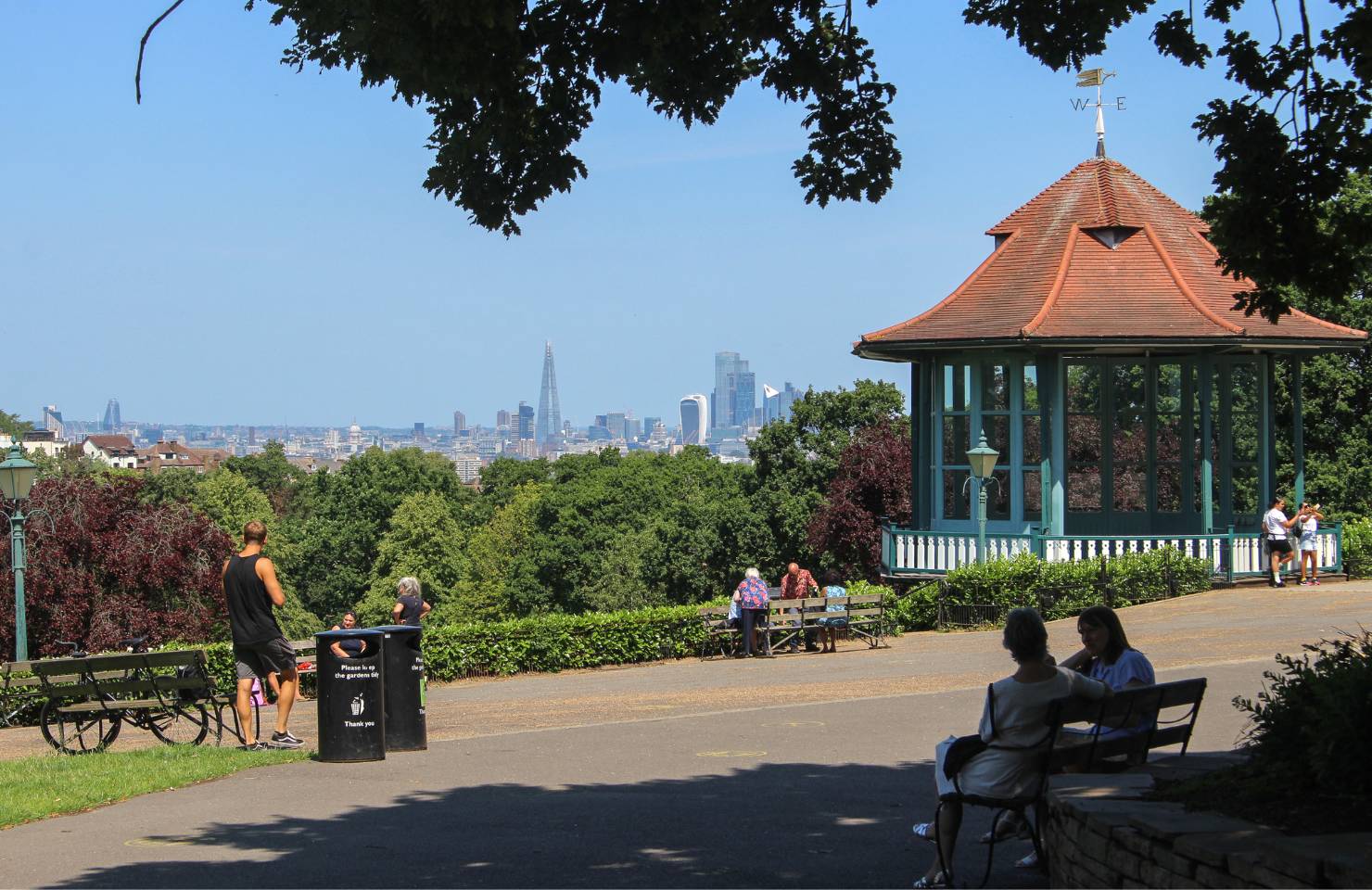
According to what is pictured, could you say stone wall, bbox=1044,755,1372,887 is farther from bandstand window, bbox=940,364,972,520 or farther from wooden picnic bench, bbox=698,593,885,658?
bandstand window, bbox=940,364,972,520

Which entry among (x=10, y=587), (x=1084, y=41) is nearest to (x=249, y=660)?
(x=1084, y=41)

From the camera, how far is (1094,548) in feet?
88.3

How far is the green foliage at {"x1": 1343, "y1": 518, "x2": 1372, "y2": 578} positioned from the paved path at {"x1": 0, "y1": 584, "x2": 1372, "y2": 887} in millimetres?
10993

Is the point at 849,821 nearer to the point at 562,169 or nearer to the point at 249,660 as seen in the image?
the point at 562,169

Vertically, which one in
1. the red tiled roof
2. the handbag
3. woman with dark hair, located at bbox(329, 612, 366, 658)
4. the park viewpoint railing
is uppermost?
the red tiled roof

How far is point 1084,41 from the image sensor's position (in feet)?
33.6

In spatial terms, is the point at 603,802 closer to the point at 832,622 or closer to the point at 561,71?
the point at 561,71

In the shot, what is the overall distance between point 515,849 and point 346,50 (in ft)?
14.6

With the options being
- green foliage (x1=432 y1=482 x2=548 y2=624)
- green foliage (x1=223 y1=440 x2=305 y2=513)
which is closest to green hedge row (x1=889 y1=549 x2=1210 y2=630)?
green foliage (x1=432 y1=482 x2=548 y2=624)

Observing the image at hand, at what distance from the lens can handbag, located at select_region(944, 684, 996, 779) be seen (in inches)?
315

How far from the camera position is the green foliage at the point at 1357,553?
28.4m

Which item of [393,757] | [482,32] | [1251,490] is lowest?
[393,757]

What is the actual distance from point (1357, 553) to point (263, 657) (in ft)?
70.9

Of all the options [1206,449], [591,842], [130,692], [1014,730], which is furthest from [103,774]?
[1206,449]
